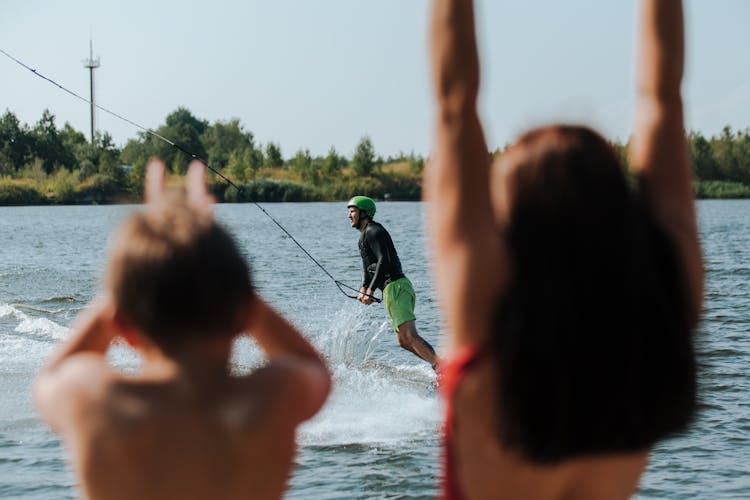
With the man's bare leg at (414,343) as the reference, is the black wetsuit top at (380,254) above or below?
above

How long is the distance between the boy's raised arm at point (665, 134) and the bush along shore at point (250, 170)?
79920 millimetres

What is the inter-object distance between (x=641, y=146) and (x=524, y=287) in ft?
1.61

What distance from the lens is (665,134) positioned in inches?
83.9

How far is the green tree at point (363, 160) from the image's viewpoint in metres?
100

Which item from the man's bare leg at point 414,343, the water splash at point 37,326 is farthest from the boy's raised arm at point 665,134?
the water splash at point 37,326

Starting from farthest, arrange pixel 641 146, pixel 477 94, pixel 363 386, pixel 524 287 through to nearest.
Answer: pixel 363 386, pixel 641 146, pixel 477 94, pixel 524 287

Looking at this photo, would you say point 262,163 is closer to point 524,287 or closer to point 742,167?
point 742,167

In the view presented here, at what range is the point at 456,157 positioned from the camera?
1865 mm

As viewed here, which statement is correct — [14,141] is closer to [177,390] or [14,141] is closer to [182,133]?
[182,133]

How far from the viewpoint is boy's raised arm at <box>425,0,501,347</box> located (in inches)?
71.3

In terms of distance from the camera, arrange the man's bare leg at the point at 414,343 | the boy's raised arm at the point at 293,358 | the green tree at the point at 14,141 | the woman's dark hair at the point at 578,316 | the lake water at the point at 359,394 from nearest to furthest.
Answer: the woman's dark hair at the point at 578,316 → the boy's raised arm at the point at 293,358 → the lake water at the point at 359,394 → the man's bare leg at the point at 414,343 → the green tree at the point at 14,141

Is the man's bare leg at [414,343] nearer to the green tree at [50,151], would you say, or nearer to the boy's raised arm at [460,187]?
the boy's raised arm at [460,187]

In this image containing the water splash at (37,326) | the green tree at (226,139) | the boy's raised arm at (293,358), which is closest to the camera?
the boy's raised arm at (293,358)

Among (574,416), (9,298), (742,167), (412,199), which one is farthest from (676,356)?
(742,167)
